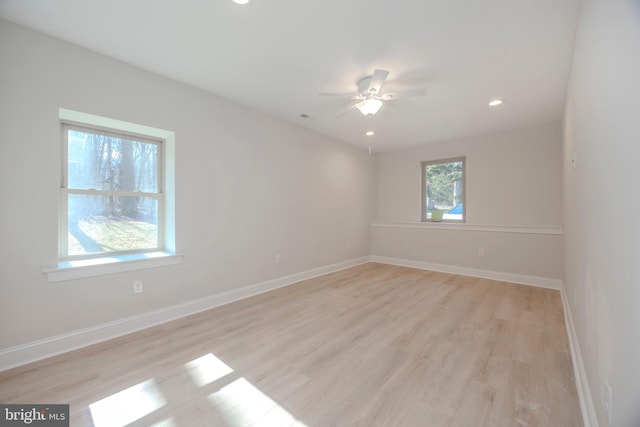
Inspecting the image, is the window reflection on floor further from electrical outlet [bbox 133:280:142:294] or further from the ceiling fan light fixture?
the ceiling fan light fixture

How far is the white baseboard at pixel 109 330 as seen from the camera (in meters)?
1.84

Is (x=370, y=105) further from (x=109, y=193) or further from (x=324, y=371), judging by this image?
(x=109, y=193)

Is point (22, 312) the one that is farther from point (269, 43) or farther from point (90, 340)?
point (269, 43)

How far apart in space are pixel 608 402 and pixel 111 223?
3.62 meters

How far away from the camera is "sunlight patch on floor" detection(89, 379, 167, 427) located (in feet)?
4.51

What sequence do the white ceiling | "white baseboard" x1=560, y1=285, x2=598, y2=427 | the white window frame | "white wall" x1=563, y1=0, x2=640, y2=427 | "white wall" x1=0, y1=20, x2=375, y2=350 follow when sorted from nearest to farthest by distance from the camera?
"white wall" x1=563, y1=0, x2=640, y2=427 < "white baseboard" x1=560, y1=285, x2=598, y2=427 < the white ceiling < "white wall" x1=0, y1=20, x2=375, y2=350 < the white window frame

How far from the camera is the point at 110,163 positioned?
2465 mm

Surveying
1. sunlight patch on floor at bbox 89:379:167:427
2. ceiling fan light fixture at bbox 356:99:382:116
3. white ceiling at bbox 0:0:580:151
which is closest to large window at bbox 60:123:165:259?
white ceiling at bbox 0:0:580:151

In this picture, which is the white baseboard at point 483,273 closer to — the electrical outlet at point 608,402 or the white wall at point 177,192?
the white wall at point 177,192

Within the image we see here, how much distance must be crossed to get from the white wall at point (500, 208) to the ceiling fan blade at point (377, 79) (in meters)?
3.03

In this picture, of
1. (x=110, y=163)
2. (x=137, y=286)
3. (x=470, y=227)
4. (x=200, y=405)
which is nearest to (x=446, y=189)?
(x=470, y=227)

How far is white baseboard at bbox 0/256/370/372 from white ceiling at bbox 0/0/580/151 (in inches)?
93.8

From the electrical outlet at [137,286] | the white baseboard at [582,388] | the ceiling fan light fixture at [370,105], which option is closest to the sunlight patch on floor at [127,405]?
the electrical outlet at [137,286]

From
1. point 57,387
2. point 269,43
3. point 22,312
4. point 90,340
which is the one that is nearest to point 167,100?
point 269,43
